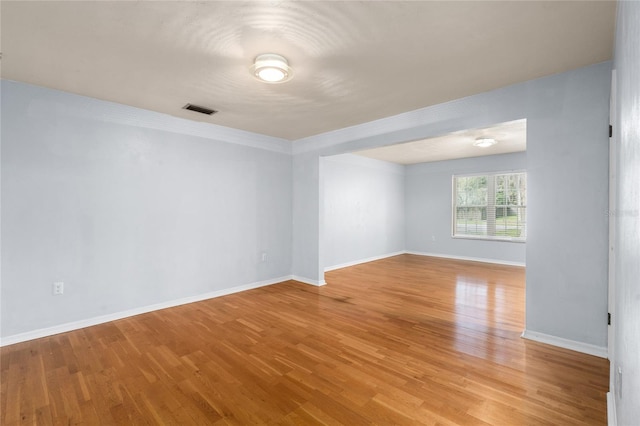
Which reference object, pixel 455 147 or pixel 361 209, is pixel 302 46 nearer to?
pixel 455 147

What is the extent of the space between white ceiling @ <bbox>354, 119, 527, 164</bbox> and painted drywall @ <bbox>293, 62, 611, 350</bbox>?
1.42 m

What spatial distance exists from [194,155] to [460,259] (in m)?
6.70

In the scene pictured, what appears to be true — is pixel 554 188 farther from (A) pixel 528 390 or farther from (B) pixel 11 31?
(B) pixel 11 31

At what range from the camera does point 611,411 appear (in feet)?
5.92

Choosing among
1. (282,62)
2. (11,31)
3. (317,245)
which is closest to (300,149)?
(317,245)

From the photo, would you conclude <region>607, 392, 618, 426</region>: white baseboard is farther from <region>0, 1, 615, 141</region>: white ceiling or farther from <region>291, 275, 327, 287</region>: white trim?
<region>291, 275, 327, 287</region>: white trim

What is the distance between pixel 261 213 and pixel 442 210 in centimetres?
523

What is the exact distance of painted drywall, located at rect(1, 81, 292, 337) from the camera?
302 centimetres

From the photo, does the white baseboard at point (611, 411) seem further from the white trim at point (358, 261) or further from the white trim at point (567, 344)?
the white trim at point (358, 261)

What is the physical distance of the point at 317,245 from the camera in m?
5.27

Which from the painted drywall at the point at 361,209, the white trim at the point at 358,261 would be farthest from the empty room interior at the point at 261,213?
the painted drywall at the point at 361,209

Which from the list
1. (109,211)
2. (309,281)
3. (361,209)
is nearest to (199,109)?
(109,211)

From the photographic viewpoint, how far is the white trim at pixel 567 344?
8.58ft

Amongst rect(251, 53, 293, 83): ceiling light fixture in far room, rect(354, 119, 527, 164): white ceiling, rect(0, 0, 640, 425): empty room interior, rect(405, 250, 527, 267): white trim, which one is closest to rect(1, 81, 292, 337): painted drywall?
rect(0, 0, 640, 425): empty room interior
